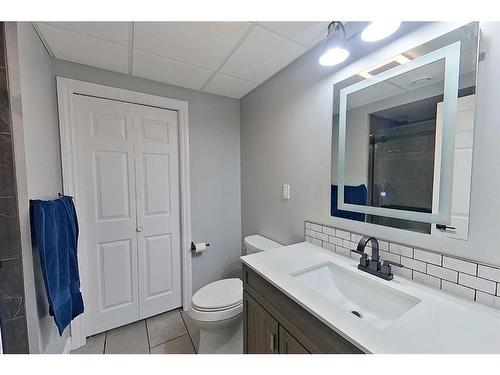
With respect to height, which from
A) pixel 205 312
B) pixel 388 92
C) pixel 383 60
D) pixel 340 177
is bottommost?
pixel 205 312

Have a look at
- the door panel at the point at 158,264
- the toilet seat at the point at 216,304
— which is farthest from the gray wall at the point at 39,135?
the toilet seat at the point at 216,304

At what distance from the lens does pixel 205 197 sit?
2123mm

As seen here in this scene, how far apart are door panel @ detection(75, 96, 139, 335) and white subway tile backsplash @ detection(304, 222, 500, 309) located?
1773 millimetres

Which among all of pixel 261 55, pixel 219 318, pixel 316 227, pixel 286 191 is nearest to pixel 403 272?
pixel 316 227

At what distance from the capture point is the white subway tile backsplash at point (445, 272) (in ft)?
2.38

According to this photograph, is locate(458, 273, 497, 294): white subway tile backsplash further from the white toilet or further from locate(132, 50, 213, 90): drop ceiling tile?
locate(132, 50, 213, 90): drop ceiling tile

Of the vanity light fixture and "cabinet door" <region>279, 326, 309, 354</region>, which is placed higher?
the vanity light fixture

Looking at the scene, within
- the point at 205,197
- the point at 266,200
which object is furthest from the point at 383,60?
the point at 205,197

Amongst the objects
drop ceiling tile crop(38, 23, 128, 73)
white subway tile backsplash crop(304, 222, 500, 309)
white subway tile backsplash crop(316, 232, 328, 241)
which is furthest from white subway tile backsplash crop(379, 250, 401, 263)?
drop ceiling tile crop(38, 23, 128, 73)

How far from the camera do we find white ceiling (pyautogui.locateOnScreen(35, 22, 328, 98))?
117cm

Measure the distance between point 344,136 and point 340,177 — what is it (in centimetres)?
24

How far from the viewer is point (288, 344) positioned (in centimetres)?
87
